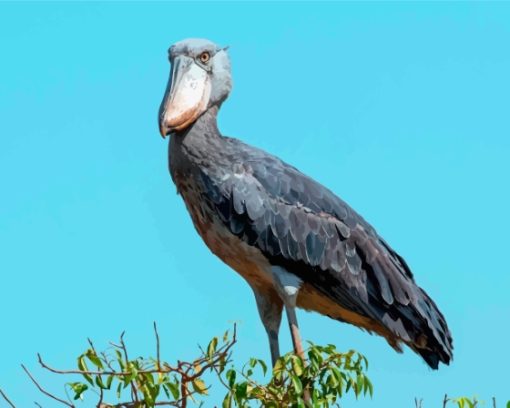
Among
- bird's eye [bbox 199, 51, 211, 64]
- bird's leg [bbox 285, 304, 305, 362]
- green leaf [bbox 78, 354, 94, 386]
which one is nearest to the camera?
green leaf [bbox 78, 354, 94, 386]

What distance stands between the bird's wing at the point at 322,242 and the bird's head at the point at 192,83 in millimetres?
318

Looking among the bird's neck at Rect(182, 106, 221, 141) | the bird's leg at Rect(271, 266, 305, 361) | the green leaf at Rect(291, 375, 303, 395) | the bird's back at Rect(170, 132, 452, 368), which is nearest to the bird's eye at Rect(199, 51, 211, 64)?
the bird's neck at Rect(182, 106, 221, 141)

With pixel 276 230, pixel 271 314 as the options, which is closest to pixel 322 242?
pixel 276 230

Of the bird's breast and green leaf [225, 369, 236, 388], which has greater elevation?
the bird's breast

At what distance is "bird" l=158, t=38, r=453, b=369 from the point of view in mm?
8336

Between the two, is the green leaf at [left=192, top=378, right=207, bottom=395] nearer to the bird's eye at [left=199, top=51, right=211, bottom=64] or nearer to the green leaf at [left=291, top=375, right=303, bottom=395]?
the green leaf at [left=291, top=375, right=303, bottom=395]

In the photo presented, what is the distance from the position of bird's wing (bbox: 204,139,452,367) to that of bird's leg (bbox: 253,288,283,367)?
34 centimetres

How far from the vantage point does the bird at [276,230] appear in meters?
8.34

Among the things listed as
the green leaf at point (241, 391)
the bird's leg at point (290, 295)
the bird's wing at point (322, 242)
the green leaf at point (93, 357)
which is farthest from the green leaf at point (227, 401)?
the bird's wing at point (322, 242)

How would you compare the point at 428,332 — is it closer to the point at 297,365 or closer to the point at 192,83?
the point at 297,365

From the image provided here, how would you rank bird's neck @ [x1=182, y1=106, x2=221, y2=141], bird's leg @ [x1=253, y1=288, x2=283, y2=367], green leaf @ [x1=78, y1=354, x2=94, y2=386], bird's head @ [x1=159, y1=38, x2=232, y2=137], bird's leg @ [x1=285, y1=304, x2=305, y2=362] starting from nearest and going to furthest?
green leaf @ [x1=78, y1=354, x2=94, y2=386] → bird's leg @ [x1=285, y1=304, x2=305, y2=362] → bird's head @ [x1=159, y1=38, x2=232, y2=137] → bird's neck @ [x1=182, y1=106, x2=221, y2=141] → bird's leg @ [x1=253, y1=288, x2=283, y2=367]

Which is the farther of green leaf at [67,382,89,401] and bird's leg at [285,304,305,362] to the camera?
bird's leg at [285,304,305,362]

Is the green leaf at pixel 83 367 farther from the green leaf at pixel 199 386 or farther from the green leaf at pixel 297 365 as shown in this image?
the green leaf at pixel 297 365

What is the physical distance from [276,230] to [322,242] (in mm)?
319
